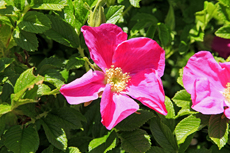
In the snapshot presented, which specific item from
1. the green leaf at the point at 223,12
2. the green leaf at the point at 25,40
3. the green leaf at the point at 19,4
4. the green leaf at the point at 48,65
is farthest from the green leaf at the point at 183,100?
the green leaf at the point at 19,4

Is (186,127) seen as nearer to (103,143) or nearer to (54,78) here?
(103,143)

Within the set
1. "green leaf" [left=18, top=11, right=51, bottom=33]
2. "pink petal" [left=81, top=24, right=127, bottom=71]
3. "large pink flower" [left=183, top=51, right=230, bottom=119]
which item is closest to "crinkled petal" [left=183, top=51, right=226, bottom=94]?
"large pink flower" [left=183, top=51, right=230, bottom=119]

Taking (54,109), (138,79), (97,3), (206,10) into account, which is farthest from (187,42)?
(54,109)

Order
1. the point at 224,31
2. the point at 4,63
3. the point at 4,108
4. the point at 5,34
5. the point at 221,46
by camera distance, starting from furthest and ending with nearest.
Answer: the point at 221,46
the point at 224,31
the point at 5,34
the point at 4,63
the point at 4,108

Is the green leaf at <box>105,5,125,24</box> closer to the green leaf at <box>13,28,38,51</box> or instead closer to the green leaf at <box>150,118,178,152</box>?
the green leaf at <box>13,28,38,51</box>

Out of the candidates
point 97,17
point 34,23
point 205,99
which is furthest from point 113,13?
point 205,99

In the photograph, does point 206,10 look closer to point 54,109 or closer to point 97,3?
point 97,3

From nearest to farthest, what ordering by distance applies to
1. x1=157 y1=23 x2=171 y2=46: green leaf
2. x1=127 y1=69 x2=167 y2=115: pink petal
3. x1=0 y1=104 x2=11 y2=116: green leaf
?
x1=0 y1=104 x2=11 y2=116: green leaf
x1=127 y1=69 x2=167 y2=115: pink petal
x1=157 y1=23 x2=171 y2=46: green leaf
